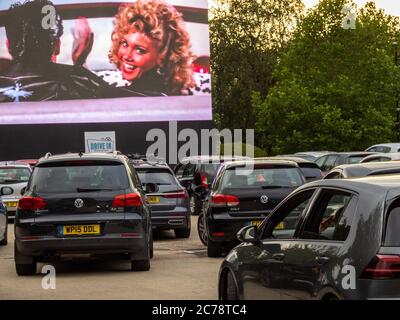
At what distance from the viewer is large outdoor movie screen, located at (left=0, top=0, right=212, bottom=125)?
5278cm

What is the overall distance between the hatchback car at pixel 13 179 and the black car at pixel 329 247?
704 inches

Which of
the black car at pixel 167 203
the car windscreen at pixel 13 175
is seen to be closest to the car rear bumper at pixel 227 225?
the black car at pixel 167 203

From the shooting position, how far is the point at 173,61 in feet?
173

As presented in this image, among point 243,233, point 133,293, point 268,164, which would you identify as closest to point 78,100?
point 268,164

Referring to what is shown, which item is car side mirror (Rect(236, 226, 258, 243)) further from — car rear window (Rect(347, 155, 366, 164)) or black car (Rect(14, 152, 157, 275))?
car rear window (Rect(347, 155, 366, 164))

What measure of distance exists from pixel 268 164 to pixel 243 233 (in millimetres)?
7752

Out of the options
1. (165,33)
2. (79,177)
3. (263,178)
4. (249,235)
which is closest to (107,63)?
(165,33)

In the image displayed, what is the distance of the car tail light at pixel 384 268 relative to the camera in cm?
608

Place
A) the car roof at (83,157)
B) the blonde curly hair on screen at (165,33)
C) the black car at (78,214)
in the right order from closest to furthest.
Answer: the black car at (78,214) < the car roof at (83,157) < the blonde curly hair on screen at (165,33)

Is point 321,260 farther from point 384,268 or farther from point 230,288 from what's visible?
point 230,288

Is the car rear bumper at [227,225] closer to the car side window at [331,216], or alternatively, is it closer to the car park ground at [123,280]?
the car park ground at [123,280]

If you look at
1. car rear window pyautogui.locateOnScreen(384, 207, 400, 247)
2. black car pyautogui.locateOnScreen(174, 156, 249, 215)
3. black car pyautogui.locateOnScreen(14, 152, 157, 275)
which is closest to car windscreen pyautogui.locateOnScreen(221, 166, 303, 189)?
black car pyautogui.locateOnScreen(14, 152, 157, 275)

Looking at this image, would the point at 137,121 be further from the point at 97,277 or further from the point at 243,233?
the point at 243,233

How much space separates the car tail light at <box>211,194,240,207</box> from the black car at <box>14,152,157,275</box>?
2.08 meters
